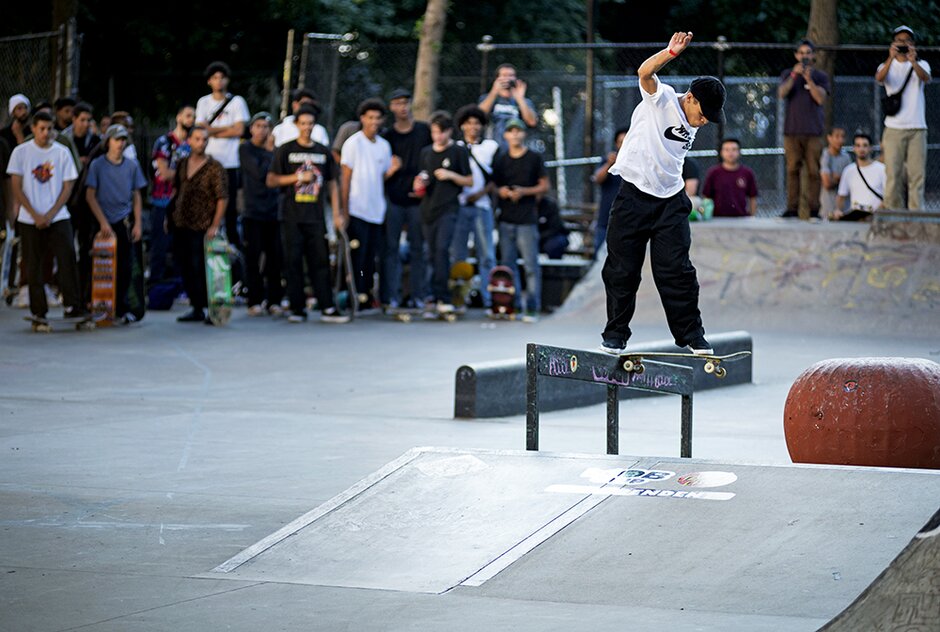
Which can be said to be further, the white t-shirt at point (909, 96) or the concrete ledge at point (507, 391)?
the white t-shirt at point (909, 96)

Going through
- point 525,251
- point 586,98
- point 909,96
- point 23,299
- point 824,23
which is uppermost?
point 824,23

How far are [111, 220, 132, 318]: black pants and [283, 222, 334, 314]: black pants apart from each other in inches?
67.4

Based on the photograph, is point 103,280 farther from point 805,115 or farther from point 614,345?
point 614,345

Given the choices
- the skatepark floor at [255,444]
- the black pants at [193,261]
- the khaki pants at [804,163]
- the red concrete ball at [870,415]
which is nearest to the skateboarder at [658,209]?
the red concrete ball at [870,415]

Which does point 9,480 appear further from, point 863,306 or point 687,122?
point 863,306

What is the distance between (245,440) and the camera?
9281mm

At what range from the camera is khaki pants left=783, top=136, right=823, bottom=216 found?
55.5 ft

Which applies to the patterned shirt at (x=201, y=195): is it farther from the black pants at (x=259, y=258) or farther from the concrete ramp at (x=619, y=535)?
the concrete ramp at (x=619, y=535)

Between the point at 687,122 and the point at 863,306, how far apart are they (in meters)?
8.83

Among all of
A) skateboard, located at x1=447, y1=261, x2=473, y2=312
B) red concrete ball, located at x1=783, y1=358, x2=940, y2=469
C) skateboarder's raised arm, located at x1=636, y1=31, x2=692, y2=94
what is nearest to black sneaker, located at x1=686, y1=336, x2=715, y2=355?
red concrete ball, located at x1=783, y1=358, x2=940, y2=469

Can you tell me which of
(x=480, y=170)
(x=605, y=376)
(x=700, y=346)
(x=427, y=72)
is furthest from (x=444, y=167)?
(x=605, y=376)

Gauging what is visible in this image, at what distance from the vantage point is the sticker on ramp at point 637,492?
6547 millimetres

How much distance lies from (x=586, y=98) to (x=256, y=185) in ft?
19.9

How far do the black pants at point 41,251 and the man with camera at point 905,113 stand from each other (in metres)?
8.65
